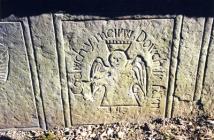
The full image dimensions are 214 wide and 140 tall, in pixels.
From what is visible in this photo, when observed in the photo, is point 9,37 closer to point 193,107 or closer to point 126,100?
point 126,100

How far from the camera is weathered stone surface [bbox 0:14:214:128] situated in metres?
2.76

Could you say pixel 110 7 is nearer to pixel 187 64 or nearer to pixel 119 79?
pixel 119 79

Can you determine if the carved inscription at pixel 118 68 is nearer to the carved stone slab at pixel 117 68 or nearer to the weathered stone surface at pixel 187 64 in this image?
the carved stone slab at pixel 117 68

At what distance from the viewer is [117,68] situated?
2.99 m

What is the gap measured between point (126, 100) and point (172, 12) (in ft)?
2.74

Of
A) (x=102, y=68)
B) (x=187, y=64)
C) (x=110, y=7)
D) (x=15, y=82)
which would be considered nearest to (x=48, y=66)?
(x=15, y=82)

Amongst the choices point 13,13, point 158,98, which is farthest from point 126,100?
point 13,13

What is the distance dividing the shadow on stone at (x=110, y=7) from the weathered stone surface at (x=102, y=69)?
0.04m

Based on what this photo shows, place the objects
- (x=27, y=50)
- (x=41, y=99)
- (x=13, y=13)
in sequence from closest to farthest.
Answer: (x=13, y=13) < (x=27, y=50) < (x=41, y=99)

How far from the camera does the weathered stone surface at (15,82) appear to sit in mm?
2764

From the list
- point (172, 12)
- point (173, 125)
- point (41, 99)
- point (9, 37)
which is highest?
point (172, 12)

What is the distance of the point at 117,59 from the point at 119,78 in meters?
0.18

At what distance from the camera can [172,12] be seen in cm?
271

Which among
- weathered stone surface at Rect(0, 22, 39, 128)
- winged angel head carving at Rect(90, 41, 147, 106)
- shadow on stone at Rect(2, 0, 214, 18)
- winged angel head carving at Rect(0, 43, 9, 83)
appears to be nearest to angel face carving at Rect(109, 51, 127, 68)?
winged angel head carving at Rect(90, 41, 147, 106)
